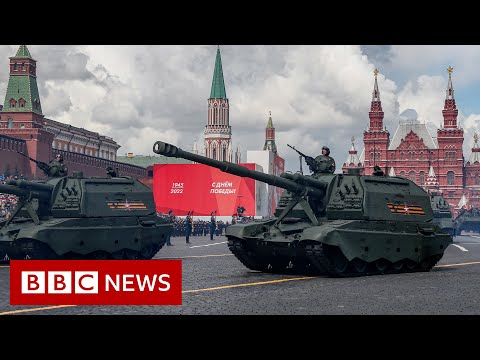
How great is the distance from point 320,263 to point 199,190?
55.3 m

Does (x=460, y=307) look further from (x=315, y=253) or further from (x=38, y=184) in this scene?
(x=38, y=184)

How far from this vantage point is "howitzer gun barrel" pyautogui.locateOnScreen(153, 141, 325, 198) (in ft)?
48.4

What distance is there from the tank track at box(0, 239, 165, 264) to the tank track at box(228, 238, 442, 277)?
3.68 meters

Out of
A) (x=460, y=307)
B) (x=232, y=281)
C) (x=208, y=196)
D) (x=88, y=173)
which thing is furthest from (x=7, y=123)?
(x=460, y=307)

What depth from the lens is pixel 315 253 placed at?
16.2m

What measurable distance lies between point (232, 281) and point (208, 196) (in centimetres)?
5622

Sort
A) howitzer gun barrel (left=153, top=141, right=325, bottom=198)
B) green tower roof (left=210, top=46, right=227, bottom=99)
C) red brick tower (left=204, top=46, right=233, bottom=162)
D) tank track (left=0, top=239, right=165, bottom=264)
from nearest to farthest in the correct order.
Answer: howitzer gun barrel (left=153, top=141, right=325, bottom=198), tank track (left=0, top=239, right=165, bottom=264), green tower roof (left=210, top=46, right=227, bottom=99), red brick tower (left=204, top=46, right=233, bottom=162)

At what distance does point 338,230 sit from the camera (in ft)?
53.8

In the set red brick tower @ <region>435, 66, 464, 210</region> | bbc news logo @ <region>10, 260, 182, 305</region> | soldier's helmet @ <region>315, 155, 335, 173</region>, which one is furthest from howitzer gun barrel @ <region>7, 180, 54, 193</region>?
red brick tower @ <region>435, 66, 464, 210</region>

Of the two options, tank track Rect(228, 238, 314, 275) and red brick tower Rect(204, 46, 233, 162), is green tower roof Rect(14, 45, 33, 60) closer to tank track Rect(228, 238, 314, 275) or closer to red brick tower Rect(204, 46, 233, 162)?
tank track Rect(228, 238, 314, 275)

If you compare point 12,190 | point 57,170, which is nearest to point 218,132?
point 57,170

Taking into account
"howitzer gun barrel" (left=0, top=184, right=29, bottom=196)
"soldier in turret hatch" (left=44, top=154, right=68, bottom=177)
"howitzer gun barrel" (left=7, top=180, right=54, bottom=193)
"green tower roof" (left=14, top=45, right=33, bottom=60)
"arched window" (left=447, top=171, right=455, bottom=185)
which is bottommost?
"howitzer gun barrel" (left=0, top=184, right=29, bottom=196)

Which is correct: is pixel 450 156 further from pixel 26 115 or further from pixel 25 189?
pixel 25 189

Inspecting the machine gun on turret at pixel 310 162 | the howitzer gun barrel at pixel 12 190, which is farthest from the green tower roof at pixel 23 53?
the machine gun on turret at pixel 310 162
